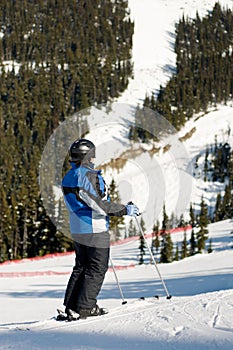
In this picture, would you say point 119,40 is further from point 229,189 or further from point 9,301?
point 9,301

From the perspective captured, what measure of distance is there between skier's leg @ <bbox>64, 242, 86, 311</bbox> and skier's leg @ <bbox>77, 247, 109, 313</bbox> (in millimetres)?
87

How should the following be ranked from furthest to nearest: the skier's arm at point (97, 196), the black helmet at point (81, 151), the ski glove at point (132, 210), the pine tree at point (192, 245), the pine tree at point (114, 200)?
the pine tree at point (192, 245) → the pine tree at point (114, 200) → the ski glove at point (132, 210) → the black helmet at point (81, 151) → the skier's arm at point (97, 196)

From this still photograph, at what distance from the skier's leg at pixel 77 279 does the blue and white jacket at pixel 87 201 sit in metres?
0.27

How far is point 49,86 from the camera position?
431ft

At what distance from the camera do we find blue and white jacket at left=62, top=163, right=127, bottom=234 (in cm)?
497

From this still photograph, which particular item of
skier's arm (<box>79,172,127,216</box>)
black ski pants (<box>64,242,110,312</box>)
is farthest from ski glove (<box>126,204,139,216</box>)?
black ski pants (<box>64,242,110,312</box>)

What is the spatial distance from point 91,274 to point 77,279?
241 mm

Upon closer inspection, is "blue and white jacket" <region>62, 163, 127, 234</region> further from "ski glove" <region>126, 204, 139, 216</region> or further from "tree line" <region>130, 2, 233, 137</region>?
"tree line" <region>130, 2, 233, 137</region>

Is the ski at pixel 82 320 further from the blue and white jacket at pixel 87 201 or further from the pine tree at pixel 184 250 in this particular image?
the pine tree at pixel 184 250

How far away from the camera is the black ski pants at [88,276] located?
5.20 m

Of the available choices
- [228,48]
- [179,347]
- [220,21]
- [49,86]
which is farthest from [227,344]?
[220,21]

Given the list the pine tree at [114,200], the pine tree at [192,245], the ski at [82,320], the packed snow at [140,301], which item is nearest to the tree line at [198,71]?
the pine tree at [192,245]

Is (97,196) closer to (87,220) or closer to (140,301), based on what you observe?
(87,220)

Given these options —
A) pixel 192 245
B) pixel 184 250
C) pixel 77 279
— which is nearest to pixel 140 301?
pixel 77 279
